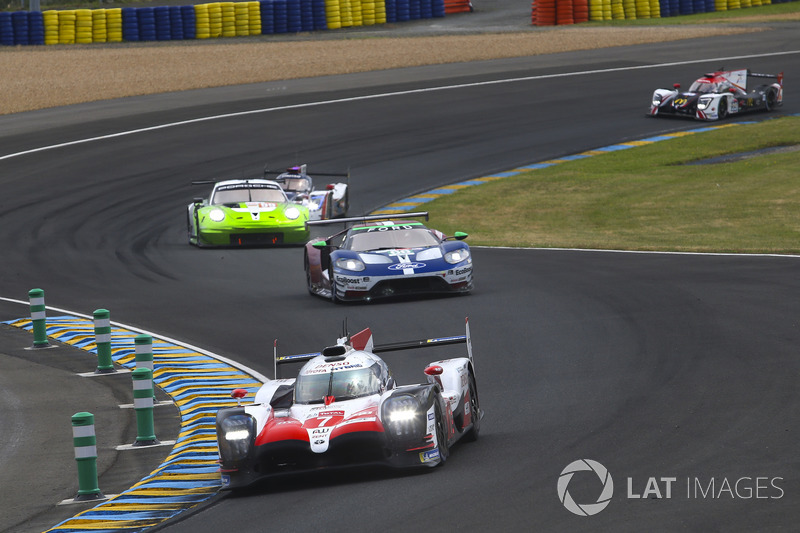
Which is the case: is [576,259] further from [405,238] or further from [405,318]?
[405,318]

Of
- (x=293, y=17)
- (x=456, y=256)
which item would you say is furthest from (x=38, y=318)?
(x=293, y=17)

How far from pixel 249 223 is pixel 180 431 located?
42.7 feet

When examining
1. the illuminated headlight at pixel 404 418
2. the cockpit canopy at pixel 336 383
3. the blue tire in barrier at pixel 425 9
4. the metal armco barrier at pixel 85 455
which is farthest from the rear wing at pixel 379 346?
the blue tire in barrier at pixel 425 9

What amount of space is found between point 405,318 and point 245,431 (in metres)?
7.72

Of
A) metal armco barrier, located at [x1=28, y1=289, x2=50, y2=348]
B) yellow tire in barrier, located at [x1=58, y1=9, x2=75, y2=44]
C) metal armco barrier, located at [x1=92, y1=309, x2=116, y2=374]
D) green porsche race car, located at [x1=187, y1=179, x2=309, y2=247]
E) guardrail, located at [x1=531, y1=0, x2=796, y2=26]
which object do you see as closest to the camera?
metal armco barrier, located at [x1=92, y1=309, x2=116, y2=374]

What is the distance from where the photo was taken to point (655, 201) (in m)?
31.8

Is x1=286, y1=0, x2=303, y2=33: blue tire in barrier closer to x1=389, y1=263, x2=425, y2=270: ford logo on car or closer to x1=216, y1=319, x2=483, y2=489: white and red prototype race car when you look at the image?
x1=389, y1=263, x2=425, y2=270: ford logo on car

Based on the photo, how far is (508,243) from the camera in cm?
2678

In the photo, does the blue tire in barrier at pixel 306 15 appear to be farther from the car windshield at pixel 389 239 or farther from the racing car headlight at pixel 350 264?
the racing car headlight at pixel 350 264

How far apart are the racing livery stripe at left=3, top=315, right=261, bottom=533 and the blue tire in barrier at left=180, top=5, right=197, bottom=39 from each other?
38692 millimetres

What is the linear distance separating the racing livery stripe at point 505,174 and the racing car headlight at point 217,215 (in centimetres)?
444

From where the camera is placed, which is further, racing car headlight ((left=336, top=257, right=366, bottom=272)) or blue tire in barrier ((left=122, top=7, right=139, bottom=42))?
blue tire in barrier ((left=122, top=7, right=139, bottom=42))

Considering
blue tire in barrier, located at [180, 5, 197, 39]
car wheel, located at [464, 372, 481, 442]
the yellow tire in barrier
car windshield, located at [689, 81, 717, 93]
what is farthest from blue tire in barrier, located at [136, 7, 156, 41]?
car wheel, located at [464, 372, 481, 442]

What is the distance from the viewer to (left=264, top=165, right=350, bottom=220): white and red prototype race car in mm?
28516
